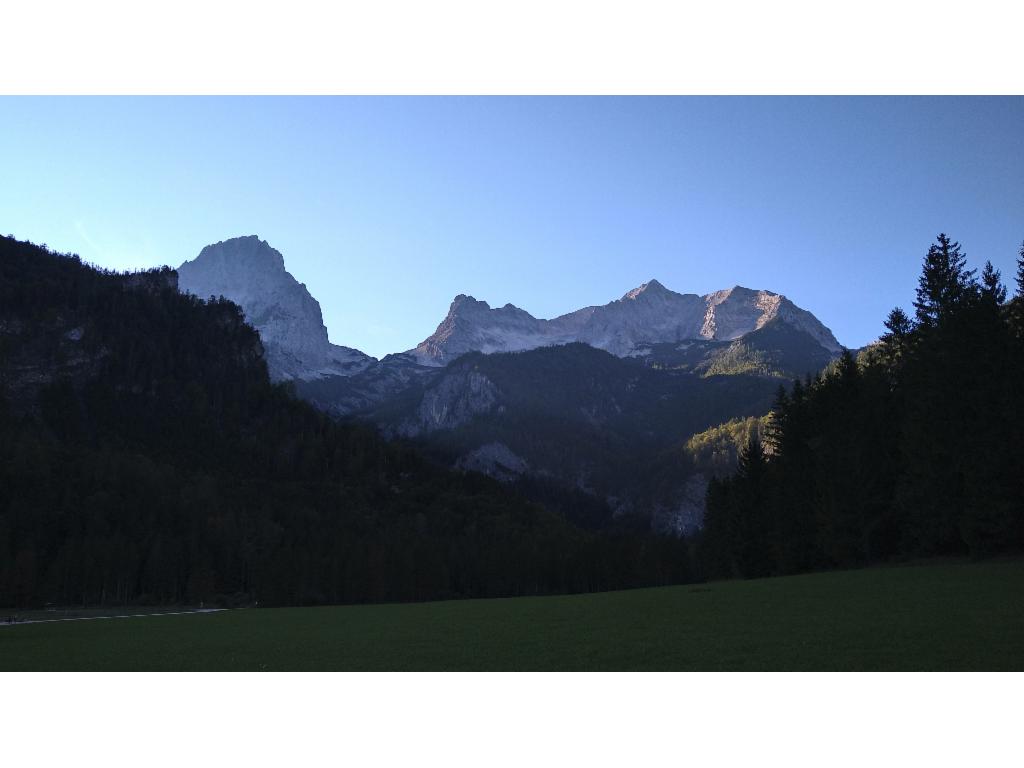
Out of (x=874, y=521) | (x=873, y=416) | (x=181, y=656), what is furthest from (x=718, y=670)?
(x=873, y=416)

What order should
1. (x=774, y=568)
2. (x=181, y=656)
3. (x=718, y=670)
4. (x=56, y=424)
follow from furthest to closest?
(x=56, y=424) < (x=774, y=568) < (x=181, y=656) < (x=718, y=670)

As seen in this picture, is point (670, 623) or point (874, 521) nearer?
point (670, 623)

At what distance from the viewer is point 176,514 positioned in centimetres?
14962

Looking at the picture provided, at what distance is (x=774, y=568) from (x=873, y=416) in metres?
21.5

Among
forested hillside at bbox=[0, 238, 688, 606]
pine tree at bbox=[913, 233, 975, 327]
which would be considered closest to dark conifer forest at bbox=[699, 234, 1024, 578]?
pine tree at bbox=[913, 233, 975, 327]

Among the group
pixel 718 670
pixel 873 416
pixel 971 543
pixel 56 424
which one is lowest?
pixel 718 670

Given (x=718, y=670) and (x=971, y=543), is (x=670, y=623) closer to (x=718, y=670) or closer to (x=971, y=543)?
(x=718, y=670)

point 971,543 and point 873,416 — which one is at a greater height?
point 873,416

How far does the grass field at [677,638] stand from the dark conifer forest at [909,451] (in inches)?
190

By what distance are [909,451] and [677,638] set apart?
32.4 m

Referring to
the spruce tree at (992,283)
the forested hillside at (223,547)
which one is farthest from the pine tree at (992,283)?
the forested hillside at (223,547)

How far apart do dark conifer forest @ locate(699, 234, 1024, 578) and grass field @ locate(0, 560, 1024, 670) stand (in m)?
4.84
